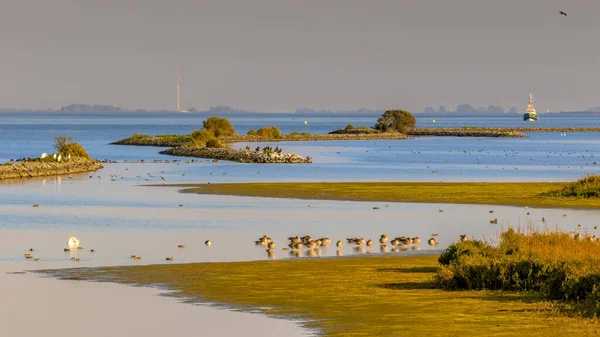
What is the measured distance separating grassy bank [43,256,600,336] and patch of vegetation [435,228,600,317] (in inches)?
16.7

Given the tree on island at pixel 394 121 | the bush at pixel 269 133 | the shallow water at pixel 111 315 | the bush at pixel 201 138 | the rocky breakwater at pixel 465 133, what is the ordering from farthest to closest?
the rocky breakwater at pixel 465 133
the tree on island at pixel 394 121
the bush at pixel 269 133
the bush at pixel 201 138
the shallow water at pixel 111 315

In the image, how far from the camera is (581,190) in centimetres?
4600

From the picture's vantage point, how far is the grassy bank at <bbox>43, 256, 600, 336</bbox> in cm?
1659

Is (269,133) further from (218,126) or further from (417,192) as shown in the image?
(417,192)

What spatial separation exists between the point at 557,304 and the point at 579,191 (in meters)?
28.8

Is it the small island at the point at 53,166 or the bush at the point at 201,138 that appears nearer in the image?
the small island at the point at 53,166

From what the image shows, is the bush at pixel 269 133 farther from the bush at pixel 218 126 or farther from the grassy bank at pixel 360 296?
the grassy bank at pixel 360 296

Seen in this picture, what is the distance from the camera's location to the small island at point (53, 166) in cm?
6431

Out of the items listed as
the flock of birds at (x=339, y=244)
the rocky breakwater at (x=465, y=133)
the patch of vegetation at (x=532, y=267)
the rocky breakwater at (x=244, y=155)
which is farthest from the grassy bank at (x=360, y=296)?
the rocky breakwater at (x=465, y=133)

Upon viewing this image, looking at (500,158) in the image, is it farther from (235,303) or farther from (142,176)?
(235,303)

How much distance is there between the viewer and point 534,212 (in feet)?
132

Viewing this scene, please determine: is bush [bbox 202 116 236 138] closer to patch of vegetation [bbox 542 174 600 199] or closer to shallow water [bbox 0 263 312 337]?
patch of vegetation [bbox 542 174 600 199]

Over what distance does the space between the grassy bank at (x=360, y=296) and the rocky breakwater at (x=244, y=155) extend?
58100 millimetres

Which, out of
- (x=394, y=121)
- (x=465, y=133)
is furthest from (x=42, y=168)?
(x=465, y=133)
